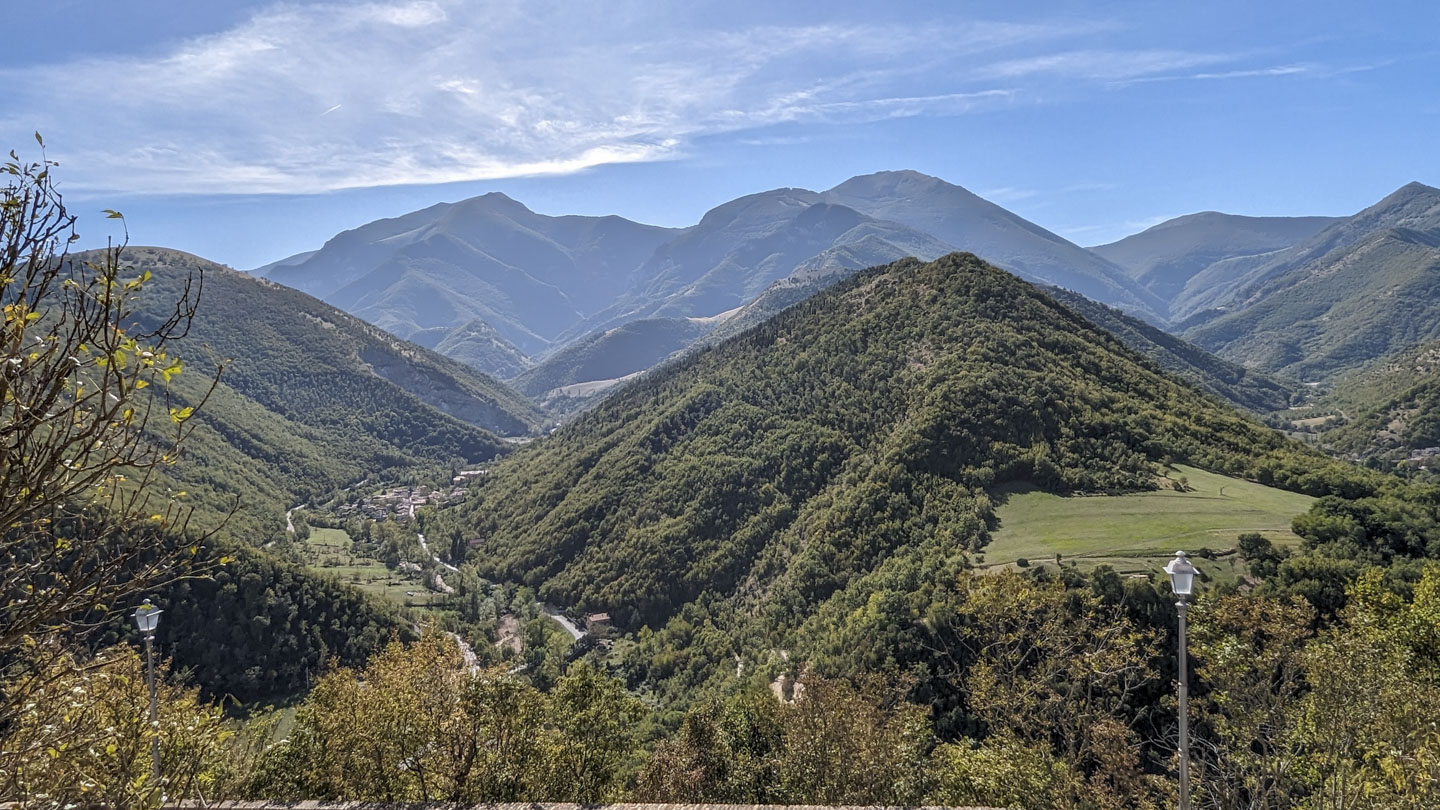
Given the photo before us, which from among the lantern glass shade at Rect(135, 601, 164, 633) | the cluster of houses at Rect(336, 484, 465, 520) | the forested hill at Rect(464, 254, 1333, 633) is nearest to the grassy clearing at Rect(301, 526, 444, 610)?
the forested hill at Rect(464, 254, 1333, 633)

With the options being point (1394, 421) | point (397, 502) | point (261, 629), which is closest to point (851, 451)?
point (261, 629)

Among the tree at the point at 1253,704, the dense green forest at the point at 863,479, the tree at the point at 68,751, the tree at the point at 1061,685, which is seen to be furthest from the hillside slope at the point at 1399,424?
the tree at the point at 68,751

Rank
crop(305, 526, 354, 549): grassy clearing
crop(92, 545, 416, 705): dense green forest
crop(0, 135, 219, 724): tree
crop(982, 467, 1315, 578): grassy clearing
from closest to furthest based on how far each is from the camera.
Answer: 1. crop(0, 135, 219, 724): tree
2. crop(982, 467, 1315, 578): grassy clearing
3. crop(92, 545, 416, 705): dense green forest
4. crop(305, 526, 354, 549): grassy clearing

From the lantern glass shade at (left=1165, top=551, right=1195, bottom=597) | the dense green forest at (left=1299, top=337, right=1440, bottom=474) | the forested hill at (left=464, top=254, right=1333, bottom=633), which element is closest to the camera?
the lantern glass shade at (left=1165, top=551, right=1195, bottom=597)

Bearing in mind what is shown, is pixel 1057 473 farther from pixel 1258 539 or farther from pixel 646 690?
pixel 646 690

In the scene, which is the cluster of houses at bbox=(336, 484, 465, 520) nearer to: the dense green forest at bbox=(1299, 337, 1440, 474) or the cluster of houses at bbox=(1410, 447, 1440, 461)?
the dense green forest at bbox=(1299, 337, 1440, 474)

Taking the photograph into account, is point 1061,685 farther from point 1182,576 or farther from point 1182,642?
point 1182,576

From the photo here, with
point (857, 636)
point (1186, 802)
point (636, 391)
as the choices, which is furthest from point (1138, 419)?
point (636, 391)
